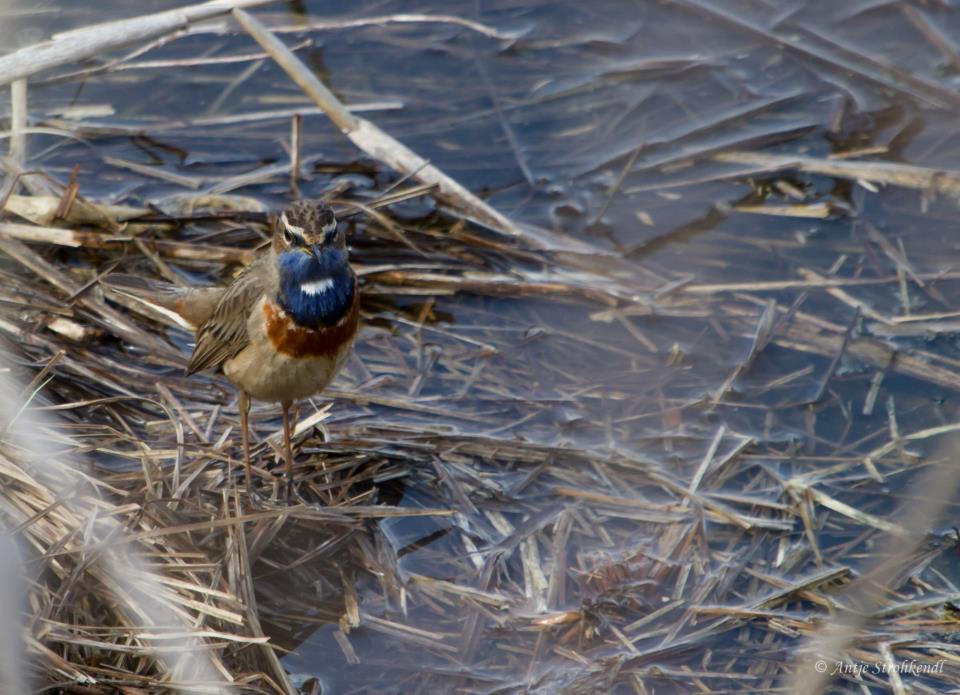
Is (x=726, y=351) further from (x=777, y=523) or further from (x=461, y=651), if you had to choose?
(x=461, y=651)

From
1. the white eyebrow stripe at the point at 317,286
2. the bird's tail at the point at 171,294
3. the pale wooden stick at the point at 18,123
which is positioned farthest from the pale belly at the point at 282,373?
the pale wooden stick at the point at 18,123

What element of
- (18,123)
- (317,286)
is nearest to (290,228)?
(317,286)

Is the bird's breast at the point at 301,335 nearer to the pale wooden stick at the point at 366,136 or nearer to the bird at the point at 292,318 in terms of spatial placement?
the bird at the point at 292,318

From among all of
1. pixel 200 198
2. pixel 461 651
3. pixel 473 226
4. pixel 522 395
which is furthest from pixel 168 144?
pixel 461 651

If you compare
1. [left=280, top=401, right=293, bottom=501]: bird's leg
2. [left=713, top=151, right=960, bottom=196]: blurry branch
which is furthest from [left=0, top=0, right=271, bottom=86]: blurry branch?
[left=713, top=151, right=960, bottom=196]: blurry branch

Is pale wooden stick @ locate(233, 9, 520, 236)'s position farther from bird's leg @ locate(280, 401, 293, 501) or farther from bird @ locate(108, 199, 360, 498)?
→ bird's leg @ locate(280, 401, 293, 501)

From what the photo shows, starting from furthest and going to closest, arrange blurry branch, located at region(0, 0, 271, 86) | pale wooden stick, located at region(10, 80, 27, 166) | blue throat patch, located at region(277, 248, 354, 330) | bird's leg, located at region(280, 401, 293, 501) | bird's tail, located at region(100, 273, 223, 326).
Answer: pale wooden stick, located at region(10, 80, 27, 166) < blurry branch, located at region(0, 0, 271, 86) < bird's tail, located at region(100, 273, 223, 326) < bird's leg, located at region(280, 401, 293, 501) < blue throat patch, located at region(277, 248, 354, 330)
